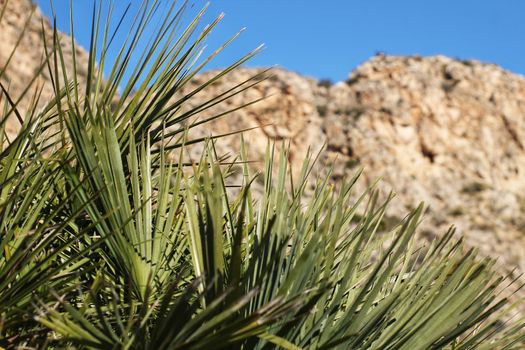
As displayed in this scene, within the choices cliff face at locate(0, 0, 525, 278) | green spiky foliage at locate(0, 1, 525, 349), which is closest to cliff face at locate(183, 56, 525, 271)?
cliff face at locate(0, 0, 525, 278)

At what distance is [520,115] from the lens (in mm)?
27484

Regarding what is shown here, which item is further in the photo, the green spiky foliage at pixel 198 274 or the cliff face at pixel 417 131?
the cliff face at pixel 417 131

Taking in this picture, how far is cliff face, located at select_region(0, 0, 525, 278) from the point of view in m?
23.1

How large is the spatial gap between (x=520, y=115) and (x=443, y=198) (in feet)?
21.6

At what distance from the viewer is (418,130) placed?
82.2ft

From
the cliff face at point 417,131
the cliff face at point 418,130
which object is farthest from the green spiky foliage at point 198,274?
the cliff face at point 417,131

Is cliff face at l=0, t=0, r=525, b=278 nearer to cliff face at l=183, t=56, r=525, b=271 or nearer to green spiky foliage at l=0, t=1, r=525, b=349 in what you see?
cliff face at l=183, t=56, r=525, b=271

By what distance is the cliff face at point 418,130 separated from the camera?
23.1m

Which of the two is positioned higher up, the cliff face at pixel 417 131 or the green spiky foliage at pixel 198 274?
the cliff face at pixel 417 131

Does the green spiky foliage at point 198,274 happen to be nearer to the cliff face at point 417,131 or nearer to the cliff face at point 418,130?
the cliff face at point 418,130

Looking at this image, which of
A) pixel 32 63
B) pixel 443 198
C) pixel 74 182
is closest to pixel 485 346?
pixel 74 182

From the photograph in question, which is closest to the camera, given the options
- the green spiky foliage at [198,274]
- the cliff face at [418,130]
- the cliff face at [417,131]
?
the green spiky foliage at [198,274]

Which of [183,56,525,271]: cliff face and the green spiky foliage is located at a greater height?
[183,56,525,271]: cliff face

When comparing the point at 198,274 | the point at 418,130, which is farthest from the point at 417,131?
the point at 198,274
